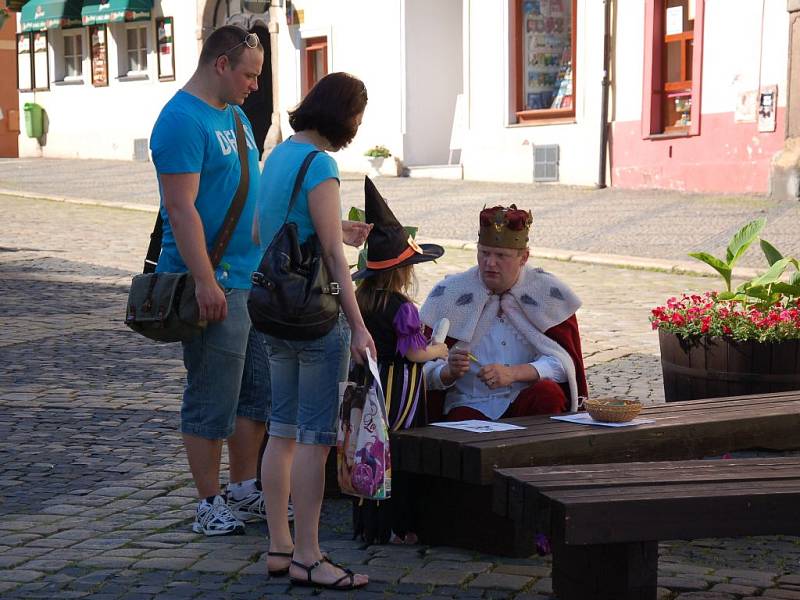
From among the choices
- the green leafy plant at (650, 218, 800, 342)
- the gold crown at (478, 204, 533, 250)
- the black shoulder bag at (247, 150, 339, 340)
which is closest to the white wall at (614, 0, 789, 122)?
the green leafy plant at (650, 218, 800, 342)

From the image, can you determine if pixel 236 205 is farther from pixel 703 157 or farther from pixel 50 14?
pixel 50 14

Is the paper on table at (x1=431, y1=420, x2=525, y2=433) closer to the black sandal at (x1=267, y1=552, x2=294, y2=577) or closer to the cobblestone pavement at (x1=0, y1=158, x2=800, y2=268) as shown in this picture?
the black sandal at (x1=267, y1=552, x2=294, y2=577)

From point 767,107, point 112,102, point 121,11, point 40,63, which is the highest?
point 121,11

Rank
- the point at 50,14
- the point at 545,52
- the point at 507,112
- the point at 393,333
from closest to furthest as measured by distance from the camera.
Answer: the point at 393,333
the point at 545,52
the point at 507,112
the point at 50,14

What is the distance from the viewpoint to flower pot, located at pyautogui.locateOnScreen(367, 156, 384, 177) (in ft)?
79.0

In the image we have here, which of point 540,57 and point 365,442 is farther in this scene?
point 540,57

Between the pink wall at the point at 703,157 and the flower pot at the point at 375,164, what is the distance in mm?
5178

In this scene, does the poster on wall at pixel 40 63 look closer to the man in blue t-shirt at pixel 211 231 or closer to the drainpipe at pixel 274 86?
the drainpipe at pixel 274 86

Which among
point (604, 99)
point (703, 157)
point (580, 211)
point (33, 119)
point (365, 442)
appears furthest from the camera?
point (33, 119)

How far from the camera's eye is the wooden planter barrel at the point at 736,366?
18.3 feet

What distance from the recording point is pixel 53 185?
24.3 meters

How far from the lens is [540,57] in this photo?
22078 mm

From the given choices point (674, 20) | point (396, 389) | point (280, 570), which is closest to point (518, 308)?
point (396, 389)

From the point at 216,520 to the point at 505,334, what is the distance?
131 centimetres
